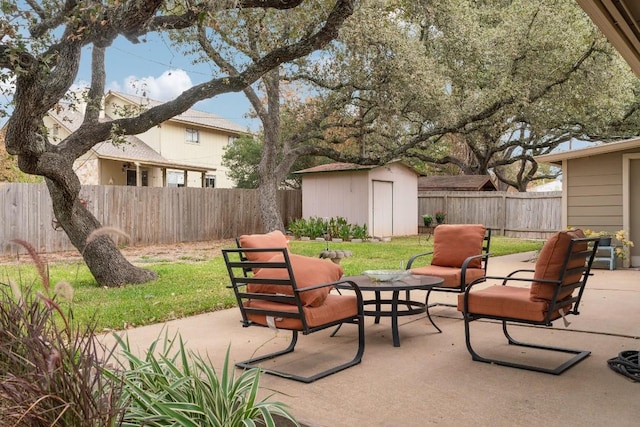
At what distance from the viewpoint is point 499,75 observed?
51.0 feet

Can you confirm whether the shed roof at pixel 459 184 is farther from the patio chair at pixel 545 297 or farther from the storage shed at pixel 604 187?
the patio chair at pixel 545 297

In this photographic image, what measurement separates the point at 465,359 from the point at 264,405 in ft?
7.04

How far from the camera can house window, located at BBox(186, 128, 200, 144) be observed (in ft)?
78.1

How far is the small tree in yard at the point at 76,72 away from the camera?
5578mm

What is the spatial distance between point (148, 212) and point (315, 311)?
1221 cm

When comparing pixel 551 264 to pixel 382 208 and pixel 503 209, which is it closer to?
pixel 382 208

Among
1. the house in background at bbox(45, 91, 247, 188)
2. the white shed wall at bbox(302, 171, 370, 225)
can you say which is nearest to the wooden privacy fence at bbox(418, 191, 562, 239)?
the white shed wall at bbox(302, 171, 370, 225)

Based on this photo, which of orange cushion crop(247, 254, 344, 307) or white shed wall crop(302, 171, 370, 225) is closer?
orange cushion crop(247, 254, 344, 307)

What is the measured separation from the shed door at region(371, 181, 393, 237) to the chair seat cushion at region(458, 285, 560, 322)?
13257mm

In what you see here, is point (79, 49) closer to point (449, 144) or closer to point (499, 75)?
point (499, 75)

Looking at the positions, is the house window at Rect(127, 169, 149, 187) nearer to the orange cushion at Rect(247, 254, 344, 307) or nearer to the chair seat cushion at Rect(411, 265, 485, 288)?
the chair seat cushion at Rect(411, 265, 485, 288)

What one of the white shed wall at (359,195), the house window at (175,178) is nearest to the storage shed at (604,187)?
the white shed wall at (359,195)

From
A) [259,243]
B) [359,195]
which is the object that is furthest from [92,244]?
[359,195]

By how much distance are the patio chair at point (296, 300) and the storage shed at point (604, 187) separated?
25.1 feet
